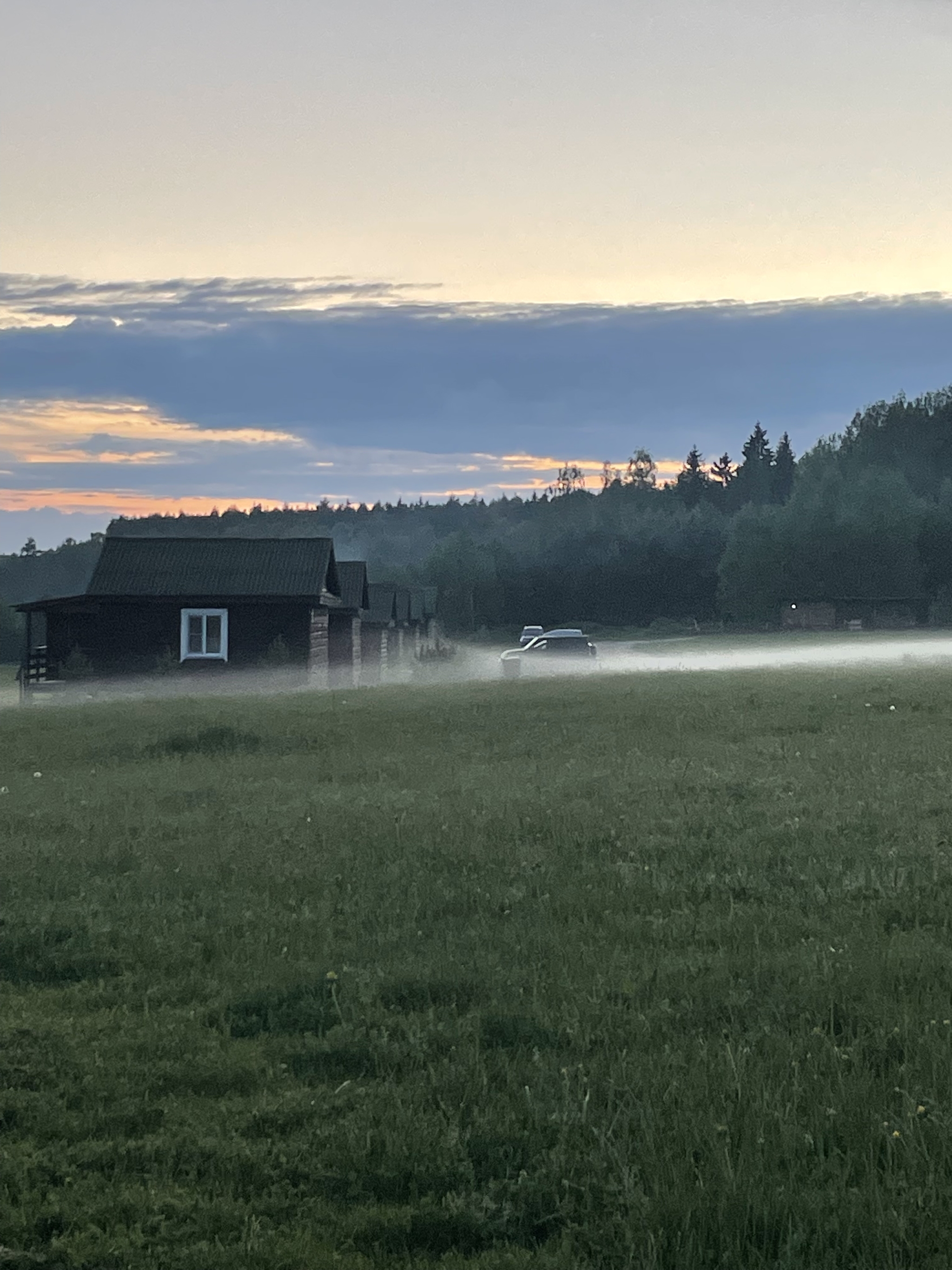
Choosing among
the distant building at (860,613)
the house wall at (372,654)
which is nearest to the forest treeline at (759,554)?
the distant building at (860,613)

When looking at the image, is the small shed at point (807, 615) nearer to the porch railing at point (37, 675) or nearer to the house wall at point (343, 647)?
the house wall at point (343, 647)

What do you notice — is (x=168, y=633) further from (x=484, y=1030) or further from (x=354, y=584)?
(x=484, y=1030)

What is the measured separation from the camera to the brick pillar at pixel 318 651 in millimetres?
47781

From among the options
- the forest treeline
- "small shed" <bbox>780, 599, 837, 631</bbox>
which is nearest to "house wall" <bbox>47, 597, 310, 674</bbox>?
the forest treeline

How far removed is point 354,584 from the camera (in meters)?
64.6

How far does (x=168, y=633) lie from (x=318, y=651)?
5351 millimetres

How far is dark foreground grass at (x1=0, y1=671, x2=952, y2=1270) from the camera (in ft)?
15.8

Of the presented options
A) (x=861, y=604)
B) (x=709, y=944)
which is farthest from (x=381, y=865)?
(x=861, y=604)

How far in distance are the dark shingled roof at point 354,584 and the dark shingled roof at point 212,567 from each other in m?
12.2

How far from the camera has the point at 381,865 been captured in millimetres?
11195

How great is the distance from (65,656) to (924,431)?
457 feet

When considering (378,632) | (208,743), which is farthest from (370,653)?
(208,743)

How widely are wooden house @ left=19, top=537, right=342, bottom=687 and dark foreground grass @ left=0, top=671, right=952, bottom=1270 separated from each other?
32.5 metres

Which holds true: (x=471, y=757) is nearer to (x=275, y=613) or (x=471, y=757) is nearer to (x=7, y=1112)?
(x=7, y=1112)
